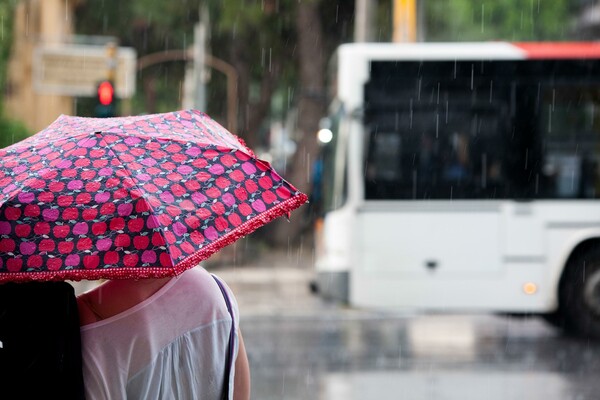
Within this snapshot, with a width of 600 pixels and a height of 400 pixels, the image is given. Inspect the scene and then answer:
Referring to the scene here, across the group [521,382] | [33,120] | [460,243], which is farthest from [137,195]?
[33,120]

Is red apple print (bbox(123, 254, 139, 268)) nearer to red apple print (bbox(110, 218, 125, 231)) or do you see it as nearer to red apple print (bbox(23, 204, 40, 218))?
red apple print (bbox(110, 218, 125, 231))

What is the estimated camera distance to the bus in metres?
10.8

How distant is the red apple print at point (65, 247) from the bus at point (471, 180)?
27.3ft

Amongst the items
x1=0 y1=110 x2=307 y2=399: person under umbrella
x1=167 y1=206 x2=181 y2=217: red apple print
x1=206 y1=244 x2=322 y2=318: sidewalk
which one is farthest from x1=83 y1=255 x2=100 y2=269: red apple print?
x1=206 y1=244 x2=322 y2=318: sidewalk

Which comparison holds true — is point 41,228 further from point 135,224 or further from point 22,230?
point 135,224

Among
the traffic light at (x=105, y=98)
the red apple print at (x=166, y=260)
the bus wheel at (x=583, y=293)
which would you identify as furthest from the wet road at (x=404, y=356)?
the red apple print at (x=166, y=260)

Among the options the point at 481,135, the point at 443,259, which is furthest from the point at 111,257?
the point at 481,135

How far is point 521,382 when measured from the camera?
28.2 feet

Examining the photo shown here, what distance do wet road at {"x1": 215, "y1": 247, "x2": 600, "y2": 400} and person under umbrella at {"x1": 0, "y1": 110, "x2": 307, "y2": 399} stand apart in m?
5.42

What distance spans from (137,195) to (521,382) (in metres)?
6.57

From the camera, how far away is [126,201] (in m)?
2.58

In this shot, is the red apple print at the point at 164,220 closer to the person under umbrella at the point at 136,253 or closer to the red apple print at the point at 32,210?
the person under umbrella at the point at 136,253

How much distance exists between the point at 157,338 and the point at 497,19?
33577 millimetres

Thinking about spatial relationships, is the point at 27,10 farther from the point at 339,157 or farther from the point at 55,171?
the point at 55,171
